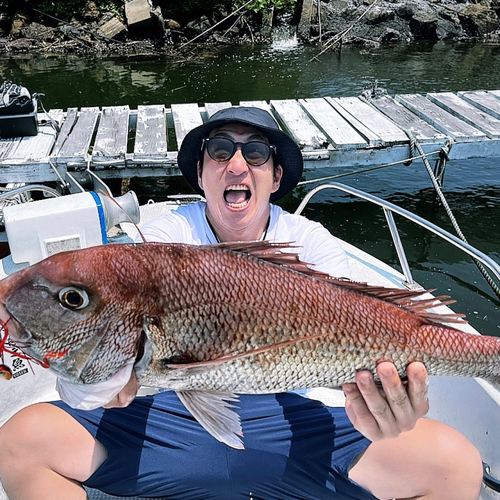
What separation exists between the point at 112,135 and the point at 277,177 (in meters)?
5.01

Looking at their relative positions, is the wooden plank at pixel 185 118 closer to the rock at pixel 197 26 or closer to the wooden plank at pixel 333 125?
the wooden plank at pixel 333 125

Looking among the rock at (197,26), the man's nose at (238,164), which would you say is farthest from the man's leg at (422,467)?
the rock at (197,26)

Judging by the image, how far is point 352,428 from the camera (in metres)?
2.09

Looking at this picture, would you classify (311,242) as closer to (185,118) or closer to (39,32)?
(185,118)

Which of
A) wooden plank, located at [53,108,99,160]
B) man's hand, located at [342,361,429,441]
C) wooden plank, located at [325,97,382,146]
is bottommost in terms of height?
wooden plank, located at [53,108,99,160]

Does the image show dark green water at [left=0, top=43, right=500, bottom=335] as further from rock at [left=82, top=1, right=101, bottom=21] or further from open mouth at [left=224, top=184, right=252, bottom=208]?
open mouth at [left=224, top=184, right=252, bottom=208]

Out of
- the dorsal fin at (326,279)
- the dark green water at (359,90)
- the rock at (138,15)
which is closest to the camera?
the dorsal fin at (326,279)

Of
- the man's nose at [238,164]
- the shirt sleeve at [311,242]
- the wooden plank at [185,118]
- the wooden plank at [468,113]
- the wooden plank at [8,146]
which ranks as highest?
the man's nose at [238,164]

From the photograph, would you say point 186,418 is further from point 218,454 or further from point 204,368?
point 204,368

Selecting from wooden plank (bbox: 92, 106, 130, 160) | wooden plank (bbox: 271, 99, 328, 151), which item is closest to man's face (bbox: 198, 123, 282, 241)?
wooden plank (bbox: 92, 106, 130, 160)

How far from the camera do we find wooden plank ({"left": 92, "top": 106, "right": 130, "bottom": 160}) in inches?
253

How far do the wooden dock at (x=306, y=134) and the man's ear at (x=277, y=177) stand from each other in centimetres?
377

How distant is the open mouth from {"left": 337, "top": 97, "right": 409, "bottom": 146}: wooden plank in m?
4.93

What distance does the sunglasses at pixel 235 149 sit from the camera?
2.46 meters
